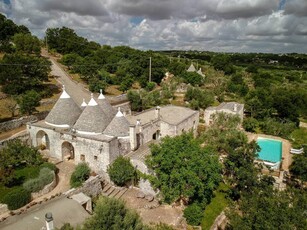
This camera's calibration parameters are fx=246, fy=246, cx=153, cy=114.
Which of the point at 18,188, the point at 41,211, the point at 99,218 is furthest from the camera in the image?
the point at 18,188

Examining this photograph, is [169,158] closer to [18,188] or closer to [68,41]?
[18,188]

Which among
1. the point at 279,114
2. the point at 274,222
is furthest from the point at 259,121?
the point at 274,222

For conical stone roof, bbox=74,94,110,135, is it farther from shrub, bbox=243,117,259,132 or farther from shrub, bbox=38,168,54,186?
shrub, bbox=243,117,259,132

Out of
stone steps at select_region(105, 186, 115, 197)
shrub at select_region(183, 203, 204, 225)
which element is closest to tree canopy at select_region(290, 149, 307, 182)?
shrub at select_region(183, 203, 204, 225)

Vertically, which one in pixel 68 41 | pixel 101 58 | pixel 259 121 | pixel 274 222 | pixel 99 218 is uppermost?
pixel 68 41

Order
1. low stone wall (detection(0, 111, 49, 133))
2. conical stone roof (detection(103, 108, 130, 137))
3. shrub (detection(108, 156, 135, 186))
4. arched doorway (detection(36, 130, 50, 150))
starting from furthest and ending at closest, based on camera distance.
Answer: low stone wall (detection(0, 111, 49, 133)), arched doorway (detection(36, 130, 50, 150)), conical stone roof (detection(103, 108, 130, 137)), shrub (detection(108, 156, 135, 186))

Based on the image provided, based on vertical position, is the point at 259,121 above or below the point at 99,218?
below

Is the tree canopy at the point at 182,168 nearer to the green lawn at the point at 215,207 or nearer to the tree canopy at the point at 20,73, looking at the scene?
the green lawn at the point at 215,207
